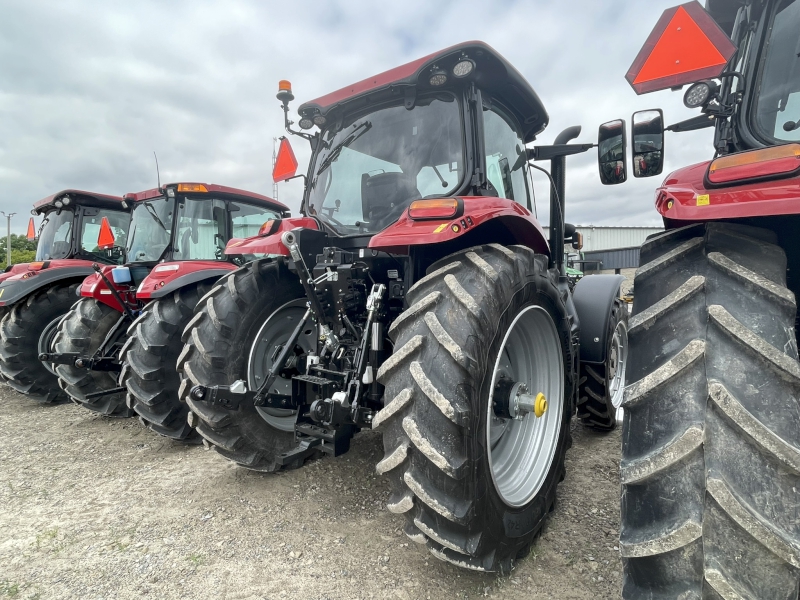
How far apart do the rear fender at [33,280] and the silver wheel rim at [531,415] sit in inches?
231

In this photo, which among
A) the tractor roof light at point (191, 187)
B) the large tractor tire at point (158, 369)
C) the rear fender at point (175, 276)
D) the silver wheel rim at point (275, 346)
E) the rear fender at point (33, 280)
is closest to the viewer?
the silver wheel rim at point (275, 346)

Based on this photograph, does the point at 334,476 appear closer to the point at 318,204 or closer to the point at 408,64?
the point at 318,204

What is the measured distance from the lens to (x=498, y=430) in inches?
95.4

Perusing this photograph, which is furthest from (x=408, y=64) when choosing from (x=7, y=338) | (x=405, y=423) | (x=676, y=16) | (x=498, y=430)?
(x=7, y=338)

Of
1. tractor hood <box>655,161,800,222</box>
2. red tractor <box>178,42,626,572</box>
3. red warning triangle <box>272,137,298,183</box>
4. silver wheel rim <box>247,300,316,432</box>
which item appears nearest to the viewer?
tractor hood <box>655,161,800,222</box>

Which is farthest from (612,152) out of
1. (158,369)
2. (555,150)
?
(158,369)

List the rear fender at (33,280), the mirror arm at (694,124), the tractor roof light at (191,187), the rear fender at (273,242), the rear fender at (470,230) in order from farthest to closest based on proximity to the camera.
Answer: the rear fender at (33,280) → the tractor roof light at (191,187) → the rear fender at (273,242) → the mirror arm at (694,124) → the rear fender at (470,230)

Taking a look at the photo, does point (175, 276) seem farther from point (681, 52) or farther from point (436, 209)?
point (681, 52)

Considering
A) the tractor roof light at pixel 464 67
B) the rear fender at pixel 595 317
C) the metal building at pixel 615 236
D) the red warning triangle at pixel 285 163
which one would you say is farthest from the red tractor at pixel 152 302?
the metal building at pixel 615 236

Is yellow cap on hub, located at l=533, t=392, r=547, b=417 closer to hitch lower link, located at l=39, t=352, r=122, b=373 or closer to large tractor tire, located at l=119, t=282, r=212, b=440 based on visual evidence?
large tractor tire, located at l=119, t=282, r=212, b=440

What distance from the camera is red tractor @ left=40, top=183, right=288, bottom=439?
3.66 metres

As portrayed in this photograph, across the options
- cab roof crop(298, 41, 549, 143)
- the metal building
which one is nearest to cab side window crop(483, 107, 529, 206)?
cab roof crop(298, 41, 549, 143)

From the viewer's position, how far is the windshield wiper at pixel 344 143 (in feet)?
8.91

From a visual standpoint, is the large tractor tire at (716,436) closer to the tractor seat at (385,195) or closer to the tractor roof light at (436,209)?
the tractor roof light at (436,209)
